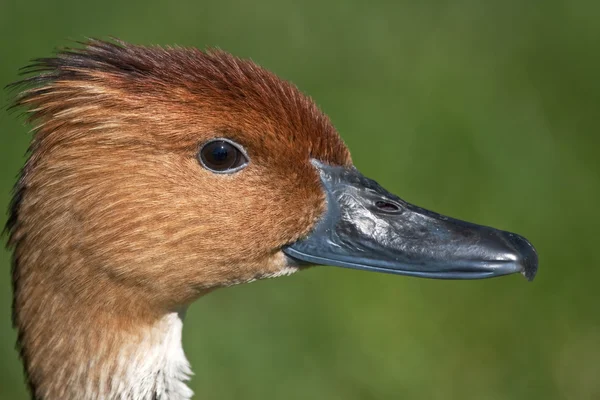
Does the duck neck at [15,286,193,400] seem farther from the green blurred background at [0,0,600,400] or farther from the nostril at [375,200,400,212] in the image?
the green blurred background at [0,0,600,400]

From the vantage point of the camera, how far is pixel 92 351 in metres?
3.32

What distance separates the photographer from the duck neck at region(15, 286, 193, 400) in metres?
3.31

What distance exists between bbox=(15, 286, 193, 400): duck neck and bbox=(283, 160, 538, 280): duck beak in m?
0.61

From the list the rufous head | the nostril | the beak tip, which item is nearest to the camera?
the rufous head

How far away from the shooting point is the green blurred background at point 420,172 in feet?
18.3

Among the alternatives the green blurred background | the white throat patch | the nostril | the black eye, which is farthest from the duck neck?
the green blurred background

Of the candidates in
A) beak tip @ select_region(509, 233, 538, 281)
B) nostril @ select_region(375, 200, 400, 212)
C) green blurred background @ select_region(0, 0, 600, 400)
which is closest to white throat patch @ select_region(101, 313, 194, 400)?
nostril @ select_region(375, 200, 400, 212)

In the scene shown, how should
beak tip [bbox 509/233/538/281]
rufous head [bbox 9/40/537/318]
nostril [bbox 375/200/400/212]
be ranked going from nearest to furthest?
rufous head [bbox 9/40/537/318]
beak tip [bbox 509/233/538/281]
nostril [bbox 375/200/400/212]

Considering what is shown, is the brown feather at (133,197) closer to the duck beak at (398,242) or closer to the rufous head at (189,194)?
the rufous head at (189,194)

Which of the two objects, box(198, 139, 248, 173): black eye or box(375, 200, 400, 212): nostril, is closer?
box(198, 139, 248, 173): black eye

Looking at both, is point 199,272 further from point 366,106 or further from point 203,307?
point 366,106

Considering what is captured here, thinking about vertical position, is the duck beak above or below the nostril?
below

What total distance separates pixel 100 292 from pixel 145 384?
0.43m

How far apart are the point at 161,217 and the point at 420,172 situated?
355 cm
